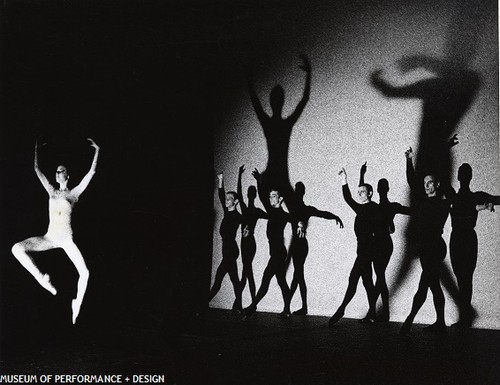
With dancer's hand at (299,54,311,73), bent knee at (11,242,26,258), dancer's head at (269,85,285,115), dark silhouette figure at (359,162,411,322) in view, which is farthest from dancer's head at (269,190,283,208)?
bent knee at (11,242,26,258)

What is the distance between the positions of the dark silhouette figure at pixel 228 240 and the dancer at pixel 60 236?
1104 mm

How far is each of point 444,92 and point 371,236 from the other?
1.15 metres

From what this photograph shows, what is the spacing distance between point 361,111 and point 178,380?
2489mm

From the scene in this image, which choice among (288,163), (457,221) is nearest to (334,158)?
(288,163)

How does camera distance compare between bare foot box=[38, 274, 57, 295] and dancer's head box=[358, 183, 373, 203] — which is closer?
bare foot box=[38, 274, 57, 295]

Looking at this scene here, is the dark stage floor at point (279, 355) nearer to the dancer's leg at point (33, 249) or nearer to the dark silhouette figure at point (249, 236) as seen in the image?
the dancer's leg at point (33, 249)

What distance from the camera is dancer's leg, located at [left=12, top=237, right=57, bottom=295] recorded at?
3928 millimetres

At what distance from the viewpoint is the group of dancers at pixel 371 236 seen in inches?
163

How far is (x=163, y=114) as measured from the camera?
4465mm

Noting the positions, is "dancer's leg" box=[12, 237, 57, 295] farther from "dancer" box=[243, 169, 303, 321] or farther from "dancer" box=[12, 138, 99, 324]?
"dancer" box=[243, 169, 303, 321]

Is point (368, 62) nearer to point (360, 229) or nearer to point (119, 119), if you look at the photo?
point (360, 229)

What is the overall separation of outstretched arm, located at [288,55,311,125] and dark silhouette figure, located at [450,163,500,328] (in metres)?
1.34

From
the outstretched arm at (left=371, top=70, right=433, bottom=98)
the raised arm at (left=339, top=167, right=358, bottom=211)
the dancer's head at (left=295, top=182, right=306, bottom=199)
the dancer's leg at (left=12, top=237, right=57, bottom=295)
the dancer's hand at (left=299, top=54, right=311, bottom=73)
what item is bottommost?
the dancer's leg at (left=12, top=237, right=57, bottom=295)

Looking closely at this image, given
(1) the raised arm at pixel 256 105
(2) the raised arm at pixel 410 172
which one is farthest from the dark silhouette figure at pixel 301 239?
(2) the raised arm at pixel 410 172
